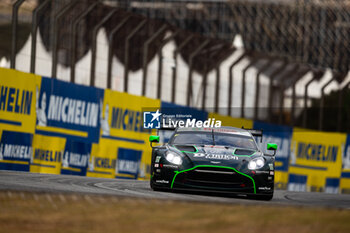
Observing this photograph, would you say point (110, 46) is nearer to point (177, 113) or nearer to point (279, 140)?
point (177, 113)

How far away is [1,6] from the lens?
16875 millimetres

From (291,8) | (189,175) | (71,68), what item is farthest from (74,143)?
(291,8)

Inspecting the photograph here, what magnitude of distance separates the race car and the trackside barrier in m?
4.42

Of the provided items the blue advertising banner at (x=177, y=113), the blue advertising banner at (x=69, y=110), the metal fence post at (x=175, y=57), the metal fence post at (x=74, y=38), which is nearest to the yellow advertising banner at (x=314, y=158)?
the blue advertising banner at (x=177, y=113)

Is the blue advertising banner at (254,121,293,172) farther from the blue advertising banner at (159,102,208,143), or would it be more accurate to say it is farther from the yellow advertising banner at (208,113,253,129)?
the blue advertising banner at (159,102,208,143)

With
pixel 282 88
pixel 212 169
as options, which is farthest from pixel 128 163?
pixel 282 88

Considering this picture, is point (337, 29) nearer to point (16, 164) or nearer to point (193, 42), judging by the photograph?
point (193, 42)

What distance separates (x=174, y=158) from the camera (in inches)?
487

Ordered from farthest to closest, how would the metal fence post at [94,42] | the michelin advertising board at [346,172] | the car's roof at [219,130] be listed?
the michelin advertising board at [346,172] → the metal fence post at [94,42] → the car's roof at [219,130]

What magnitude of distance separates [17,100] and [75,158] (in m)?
2.21

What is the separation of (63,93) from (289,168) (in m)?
9.47

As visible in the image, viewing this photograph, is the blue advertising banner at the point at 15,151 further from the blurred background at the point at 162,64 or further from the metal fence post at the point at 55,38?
the metal fence post at the point at 55,38

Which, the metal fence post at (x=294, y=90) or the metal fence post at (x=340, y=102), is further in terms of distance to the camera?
the metal fence post at (x=340, y=102)

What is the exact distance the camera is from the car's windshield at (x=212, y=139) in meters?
13.3
